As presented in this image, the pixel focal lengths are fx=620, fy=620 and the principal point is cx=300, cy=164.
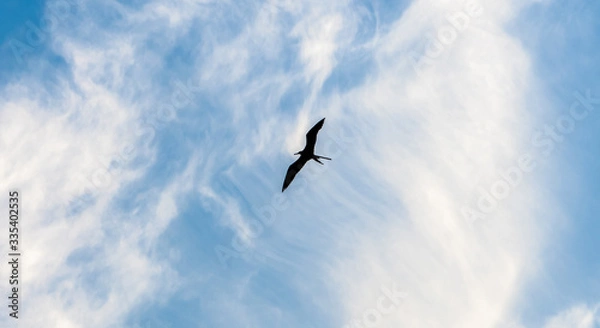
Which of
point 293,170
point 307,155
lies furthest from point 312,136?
point 293,170

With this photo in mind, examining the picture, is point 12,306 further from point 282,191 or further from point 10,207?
point 282,191

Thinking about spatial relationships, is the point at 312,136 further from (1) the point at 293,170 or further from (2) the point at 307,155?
(1) the point at 293,170

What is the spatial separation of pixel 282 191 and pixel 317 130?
7.90m

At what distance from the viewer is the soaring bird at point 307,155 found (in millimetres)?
56444

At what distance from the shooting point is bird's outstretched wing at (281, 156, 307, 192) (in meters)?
59.8

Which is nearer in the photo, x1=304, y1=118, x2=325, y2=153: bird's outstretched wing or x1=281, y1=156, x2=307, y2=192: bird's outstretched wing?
x1=304, y1=118, x2=325, y2=153: bird's outstretched wing

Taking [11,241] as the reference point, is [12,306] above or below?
below

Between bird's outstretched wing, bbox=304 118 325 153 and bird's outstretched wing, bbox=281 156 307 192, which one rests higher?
bird's outstretched wing, bbox=281 156 307 192

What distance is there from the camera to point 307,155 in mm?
58938

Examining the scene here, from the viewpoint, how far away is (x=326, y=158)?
58.2m

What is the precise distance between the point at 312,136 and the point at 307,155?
265cm

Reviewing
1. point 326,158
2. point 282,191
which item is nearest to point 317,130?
point 326,158

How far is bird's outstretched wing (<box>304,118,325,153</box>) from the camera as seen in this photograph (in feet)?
184

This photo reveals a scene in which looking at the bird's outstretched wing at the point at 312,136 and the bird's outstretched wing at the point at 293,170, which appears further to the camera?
the bird's outstretched wing at the point at 293,170
